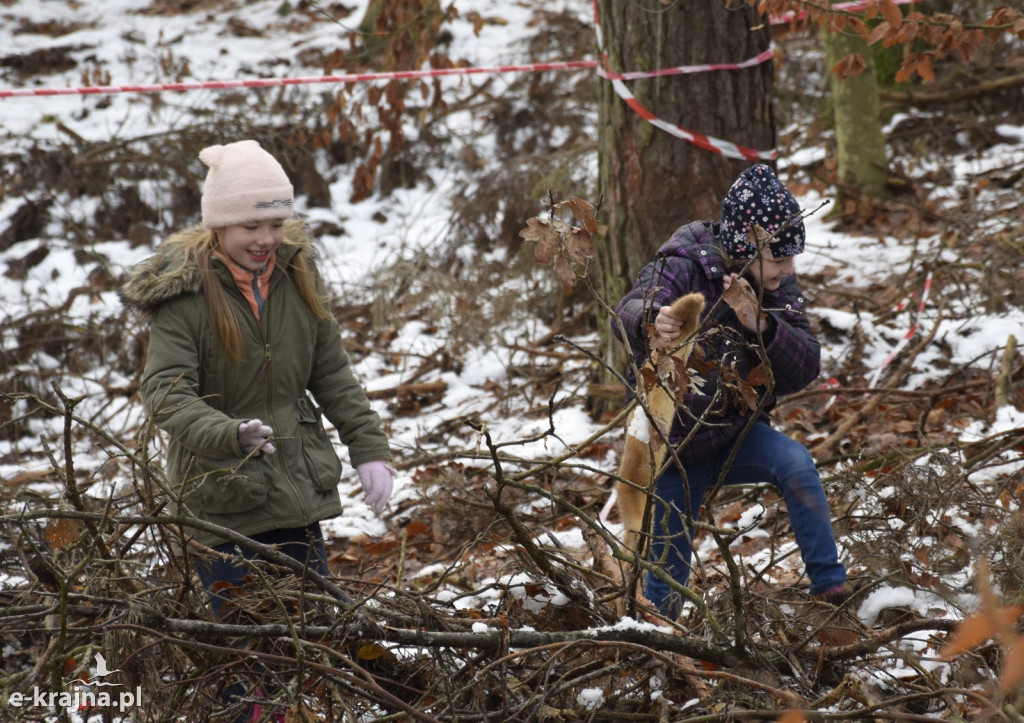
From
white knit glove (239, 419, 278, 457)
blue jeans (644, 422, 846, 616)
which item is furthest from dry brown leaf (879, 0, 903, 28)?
white knit glove (239, 419, 278, 457)

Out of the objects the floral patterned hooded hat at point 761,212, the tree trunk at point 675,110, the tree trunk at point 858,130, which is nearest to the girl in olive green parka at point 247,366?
the floral patterned hooded hat at point 761,212

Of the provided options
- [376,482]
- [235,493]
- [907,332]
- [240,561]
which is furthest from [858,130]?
[240,561]

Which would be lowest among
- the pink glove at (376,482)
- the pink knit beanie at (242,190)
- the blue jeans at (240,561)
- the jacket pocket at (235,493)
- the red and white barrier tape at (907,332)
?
Answer: the red and white barrier tape at (907,332)

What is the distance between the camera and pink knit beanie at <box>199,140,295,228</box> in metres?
2.81

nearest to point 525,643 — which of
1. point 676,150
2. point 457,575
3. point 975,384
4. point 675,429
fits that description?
point 675,429

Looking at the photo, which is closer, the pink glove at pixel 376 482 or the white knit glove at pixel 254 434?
the white knit glove at pixel 254 434

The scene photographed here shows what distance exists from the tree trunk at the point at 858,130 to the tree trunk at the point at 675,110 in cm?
A: 354

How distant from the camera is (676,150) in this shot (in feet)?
13.4

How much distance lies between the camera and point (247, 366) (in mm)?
2822

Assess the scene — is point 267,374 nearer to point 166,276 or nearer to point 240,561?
point 166,276

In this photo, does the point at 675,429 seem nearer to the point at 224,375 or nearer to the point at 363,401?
the point at 363,401

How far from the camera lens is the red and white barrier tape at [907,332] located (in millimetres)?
4734

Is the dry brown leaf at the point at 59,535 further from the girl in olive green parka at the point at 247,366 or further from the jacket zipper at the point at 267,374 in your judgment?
the jacket zipper at the point at 267,374

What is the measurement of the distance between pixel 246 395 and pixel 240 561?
69cm
